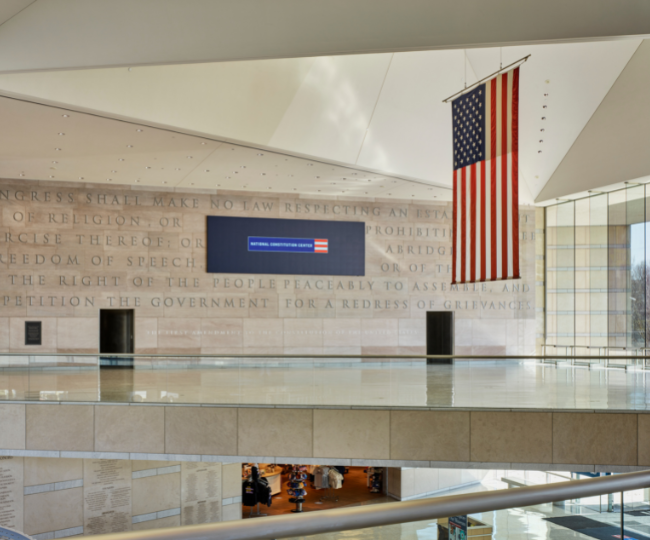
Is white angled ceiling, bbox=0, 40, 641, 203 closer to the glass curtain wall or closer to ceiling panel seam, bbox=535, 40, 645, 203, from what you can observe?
ceiling panel seam, bbox=535, 40, 645, 203

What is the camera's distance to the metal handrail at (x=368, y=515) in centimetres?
151

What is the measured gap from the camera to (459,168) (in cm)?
1291

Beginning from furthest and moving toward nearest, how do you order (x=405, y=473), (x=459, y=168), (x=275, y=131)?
1. (x=405, y=473)
2. (x=275, y=131)
3. (x=459, y=168)

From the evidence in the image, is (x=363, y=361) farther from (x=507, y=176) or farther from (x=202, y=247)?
(x=202, y=247)

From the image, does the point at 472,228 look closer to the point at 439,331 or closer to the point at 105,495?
the point at 105,495

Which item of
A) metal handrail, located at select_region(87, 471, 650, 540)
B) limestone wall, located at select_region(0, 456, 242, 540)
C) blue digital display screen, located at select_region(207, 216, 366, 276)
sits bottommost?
limestone wall, located at select_region(0, 456, 242, 540)

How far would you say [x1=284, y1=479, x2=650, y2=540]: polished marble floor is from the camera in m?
2.70

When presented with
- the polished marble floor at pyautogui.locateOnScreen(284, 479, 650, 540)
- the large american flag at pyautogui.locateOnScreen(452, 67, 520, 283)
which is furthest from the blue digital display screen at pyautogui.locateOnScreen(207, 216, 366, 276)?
the polished marble floor at pyautogui.locateOnScreen(284, 479, 650, 540)

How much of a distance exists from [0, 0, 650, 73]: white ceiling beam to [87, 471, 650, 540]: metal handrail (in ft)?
24.5

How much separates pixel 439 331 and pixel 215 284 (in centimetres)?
912

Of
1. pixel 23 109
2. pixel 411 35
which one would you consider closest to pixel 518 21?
pixel 411 35

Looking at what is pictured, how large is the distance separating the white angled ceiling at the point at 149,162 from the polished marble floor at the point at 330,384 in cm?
535

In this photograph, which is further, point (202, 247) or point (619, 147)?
point (202, 247)

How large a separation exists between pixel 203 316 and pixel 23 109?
10.1 metres
